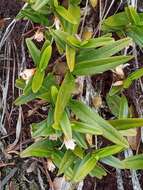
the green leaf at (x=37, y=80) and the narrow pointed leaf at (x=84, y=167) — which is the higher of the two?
the green leaf at (x=37, y=80)

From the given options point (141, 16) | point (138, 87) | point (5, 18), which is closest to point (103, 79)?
point (138, 87)

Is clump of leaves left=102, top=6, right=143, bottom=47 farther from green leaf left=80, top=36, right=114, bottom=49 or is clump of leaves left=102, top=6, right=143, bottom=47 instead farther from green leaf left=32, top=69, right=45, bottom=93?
green leaf left=32, top=69, right=45, bottom=93

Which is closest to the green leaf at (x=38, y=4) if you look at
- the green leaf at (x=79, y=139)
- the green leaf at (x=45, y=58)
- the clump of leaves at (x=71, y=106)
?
the clump of leaves at (x=71, y=106)

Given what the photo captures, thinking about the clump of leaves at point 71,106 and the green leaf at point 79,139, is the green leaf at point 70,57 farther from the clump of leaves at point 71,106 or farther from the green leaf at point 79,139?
the green leaf at point 79,139

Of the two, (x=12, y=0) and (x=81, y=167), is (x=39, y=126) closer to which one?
(x=81, y=167)

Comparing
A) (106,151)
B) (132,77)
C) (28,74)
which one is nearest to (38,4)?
(28,74)

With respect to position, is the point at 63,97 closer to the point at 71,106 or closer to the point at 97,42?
the point at 71,106

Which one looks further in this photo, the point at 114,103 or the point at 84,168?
the point at 114,103
